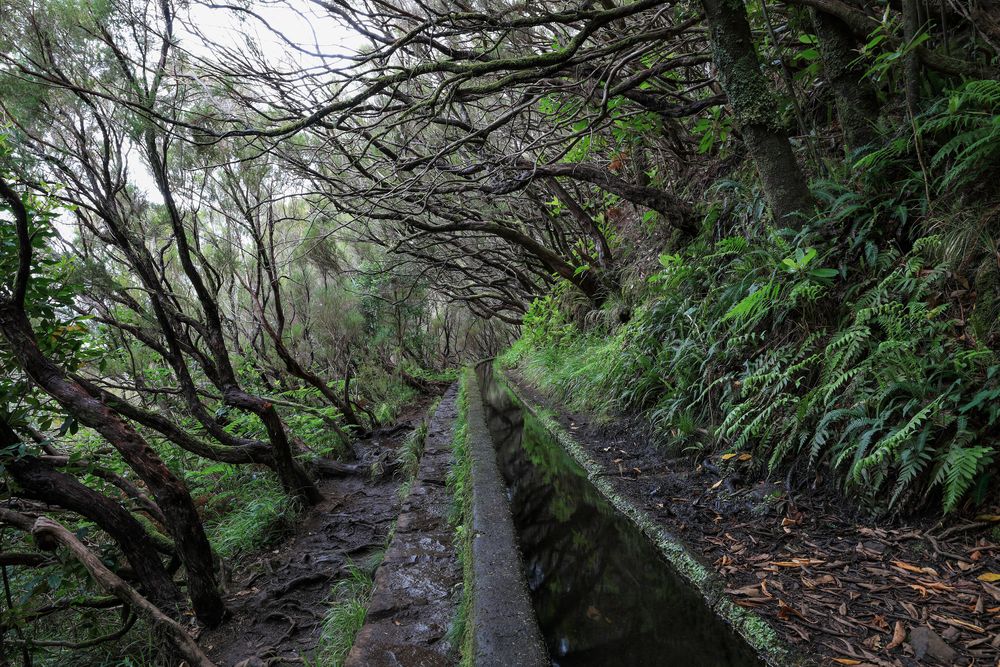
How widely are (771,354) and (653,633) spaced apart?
76.7 inches

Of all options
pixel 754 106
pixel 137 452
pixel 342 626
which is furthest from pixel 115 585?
pixel 754 106

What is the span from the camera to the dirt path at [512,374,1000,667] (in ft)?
5.31

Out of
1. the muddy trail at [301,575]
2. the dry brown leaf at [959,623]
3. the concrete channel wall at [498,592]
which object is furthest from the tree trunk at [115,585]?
the dry brown leaf at [959,623]

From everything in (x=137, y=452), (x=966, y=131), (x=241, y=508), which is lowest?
(x=241, y=508)

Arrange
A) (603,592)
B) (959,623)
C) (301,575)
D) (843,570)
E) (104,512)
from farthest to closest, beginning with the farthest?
(301,575) < (104,512) < (603,592) < (843,570) < (959,623)

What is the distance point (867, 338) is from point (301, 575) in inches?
166

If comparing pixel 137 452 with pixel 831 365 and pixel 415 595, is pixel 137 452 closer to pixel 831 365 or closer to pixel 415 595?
pixel 415 595

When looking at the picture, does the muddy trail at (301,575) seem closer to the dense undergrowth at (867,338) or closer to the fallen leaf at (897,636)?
the fallen leaf at (897,636)

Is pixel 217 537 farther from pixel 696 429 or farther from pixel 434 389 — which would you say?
pixel 434 389

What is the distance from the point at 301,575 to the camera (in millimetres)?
3787

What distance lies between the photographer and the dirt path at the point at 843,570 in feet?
5.31

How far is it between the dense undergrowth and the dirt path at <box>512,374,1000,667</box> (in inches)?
6.5

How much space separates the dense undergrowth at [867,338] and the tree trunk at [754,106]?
7.2 inches

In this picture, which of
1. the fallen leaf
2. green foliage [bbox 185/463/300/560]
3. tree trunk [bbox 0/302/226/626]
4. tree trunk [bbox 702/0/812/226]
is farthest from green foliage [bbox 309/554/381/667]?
tree trunk [bbox 702/0/812/226]
